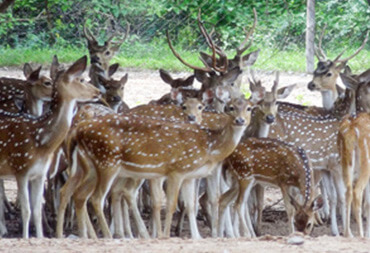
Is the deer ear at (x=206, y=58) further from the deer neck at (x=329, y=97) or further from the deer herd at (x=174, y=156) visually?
the deer neck at (x=329, y=97)

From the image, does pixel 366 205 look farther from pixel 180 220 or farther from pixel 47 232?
pixel 47 232

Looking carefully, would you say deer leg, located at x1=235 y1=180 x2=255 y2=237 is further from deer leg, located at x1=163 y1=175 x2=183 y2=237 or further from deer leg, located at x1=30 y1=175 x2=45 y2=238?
deer leg, located at x1=30 y1=175 x2=45 y2=238

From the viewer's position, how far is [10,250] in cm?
706

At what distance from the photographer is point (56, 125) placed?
890 cm

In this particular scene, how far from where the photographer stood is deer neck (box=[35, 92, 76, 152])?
8883mm

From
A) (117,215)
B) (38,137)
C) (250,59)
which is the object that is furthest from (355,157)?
(250,59)

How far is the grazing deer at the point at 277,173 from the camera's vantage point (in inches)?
366

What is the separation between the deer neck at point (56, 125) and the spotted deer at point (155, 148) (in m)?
0.16

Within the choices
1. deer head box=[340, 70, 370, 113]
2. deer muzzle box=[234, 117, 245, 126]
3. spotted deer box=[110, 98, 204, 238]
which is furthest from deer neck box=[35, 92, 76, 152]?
deer head box=[340, 70, 370, 113]

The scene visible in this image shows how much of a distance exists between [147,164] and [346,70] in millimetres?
4335

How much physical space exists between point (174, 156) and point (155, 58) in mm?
11867

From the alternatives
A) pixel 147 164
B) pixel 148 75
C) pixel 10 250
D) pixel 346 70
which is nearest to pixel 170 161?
pixel 147 164

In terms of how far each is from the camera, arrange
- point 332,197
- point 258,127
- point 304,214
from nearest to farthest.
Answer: point 304,214 → point 258,127 → point 332,197

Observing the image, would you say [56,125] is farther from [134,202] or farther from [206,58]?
[206,58]
